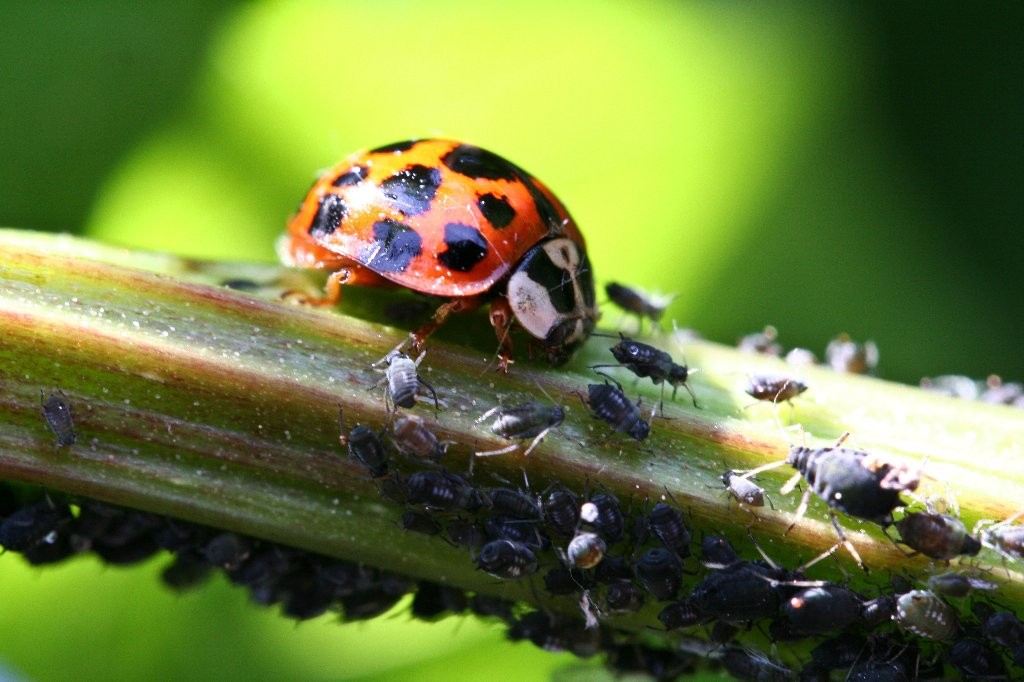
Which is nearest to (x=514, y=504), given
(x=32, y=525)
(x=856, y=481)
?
(x=856, y=481)

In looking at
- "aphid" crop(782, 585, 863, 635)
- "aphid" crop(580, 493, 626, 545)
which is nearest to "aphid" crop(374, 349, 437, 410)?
"aphid" crop(580, 493, 626, 545)

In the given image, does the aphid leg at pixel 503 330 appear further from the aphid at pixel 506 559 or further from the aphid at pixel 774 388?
the aphid at pixel 774 388

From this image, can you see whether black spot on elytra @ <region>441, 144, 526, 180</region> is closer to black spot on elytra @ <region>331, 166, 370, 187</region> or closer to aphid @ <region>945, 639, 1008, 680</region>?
black spot on elytra @ <region>331, 166, 370, 187</region>

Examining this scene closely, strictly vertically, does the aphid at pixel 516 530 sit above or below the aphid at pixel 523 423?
below

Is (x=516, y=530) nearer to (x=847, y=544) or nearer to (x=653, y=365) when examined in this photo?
(x=653, y=365)

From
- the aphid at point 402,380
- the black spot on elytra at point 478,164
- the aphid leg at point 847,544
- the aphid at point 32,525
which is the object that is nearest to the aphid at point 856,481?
the aphid leg at point 847,544
